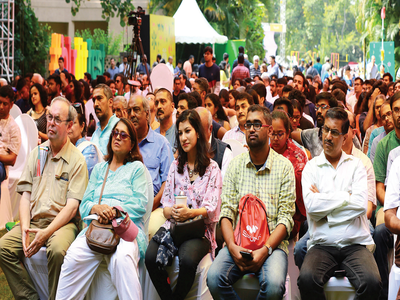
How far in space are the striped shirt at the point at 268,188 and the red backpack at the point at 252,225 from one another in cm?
12

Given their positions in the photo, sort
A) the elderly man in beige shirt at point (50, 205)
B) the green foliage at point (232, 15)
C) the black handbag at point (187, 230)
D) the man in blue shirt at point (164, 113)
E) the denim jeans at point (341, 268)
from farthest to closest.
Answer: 1. the green foliage at point (232, 15)
2. the man in blue shirt at point (164, 113)
3. the elderly man in beige shirt at point (50, 205)
4. the black handbag at point (187, 230)
5. the denim jeans at point (341, 268)

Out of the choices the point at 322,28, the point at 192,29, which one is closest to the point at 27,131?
the point at 192,29

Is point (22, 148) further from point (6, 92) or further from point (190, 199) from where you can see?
point (190, 199)

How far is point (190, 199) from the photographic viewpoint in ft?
13.3

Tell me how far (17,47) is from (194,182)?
14.3 metres

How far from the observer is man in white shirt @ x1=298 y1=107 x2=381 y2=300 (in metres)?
3.42

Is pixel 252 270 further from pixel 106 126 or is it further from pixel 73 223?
pixel 106 126

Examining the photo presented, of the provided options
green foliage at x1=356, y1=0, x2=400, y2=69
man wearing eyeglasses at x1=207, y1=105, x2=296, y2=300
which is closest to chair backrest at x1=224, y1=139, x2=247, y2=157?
man wearing eyeglasses at x1=207, y1=105, x2=296, y2=300

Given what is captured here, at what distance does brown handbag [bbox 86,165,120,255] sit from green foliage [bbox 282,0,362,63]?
2968 inches

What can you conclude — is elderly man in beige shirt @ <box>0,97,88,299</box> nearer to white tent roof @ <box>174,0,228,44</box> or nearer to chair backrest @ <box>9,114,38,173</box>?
chair backrest @ <box>9,114,38,173</box>

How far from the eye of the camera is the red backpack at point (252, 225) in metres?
3.65

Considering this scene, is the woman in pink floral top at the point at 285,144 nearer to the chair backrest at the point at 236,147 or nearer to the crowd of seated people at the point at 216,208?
the crowd of seated people at the point at 216,208

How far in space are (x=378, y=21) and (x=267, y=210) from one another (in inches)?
939

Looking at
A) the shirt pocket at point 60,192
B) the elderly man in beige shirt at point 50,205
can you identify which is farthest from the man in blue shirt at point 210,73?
the shirt pocket at point 60,192
